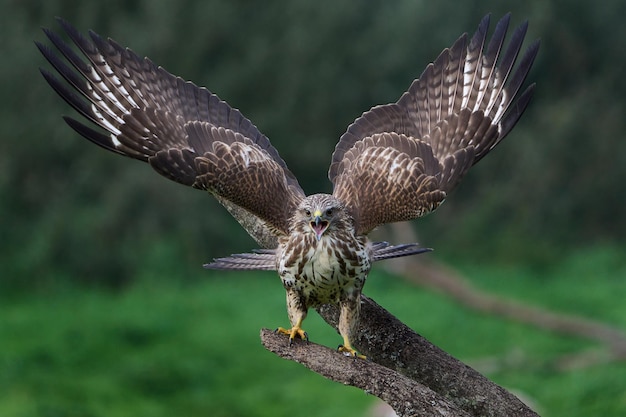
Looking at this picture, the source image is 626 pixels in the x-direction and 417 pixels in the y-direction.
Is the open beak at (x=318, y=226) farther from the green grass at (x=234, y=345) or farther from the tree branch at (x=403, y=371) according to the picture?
the green grass at (x=234, y=345)

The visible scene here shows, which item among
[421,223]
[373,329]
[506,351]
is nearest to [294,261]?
[373,329]

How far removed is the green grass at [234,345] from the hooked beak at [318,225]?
478 cm

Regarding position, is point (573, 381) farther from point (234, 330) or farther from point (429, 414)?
point (429, 414)

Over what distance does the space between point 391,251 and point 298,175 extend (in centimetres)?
1004

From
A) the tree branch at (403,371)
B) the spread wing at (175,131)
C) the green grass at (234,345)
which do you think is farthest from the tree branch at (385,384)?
the green grass at (234,345)

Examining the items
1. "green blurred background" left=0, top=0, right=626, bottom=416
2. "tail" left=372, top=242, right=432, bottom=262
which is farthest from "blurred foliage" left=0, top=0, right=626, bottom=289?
"tail" left=372, top=242, right=432, bottom=262

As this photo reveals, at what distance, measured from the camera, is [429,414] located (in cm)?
381

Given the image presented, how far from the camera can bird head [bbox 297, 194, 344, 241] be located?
13.0 feet

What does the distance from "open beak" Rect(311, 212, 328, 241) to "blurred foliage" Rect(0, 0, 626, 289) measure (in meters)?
8.84

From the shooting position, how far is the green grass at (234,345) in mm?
9062

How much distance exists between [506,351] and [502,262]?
3.99 meters

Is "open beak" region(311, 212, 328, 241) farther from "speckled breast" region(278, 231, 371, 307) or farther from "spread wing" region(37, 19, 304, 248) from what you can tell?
"spread wing" region(37, 19, 304, 248)

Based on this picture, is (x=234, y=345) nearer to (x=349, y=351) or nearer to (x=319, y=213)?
(x=349, y=351)

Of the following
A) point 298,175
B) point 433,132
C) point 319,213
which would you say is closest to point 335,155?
point 433,132
